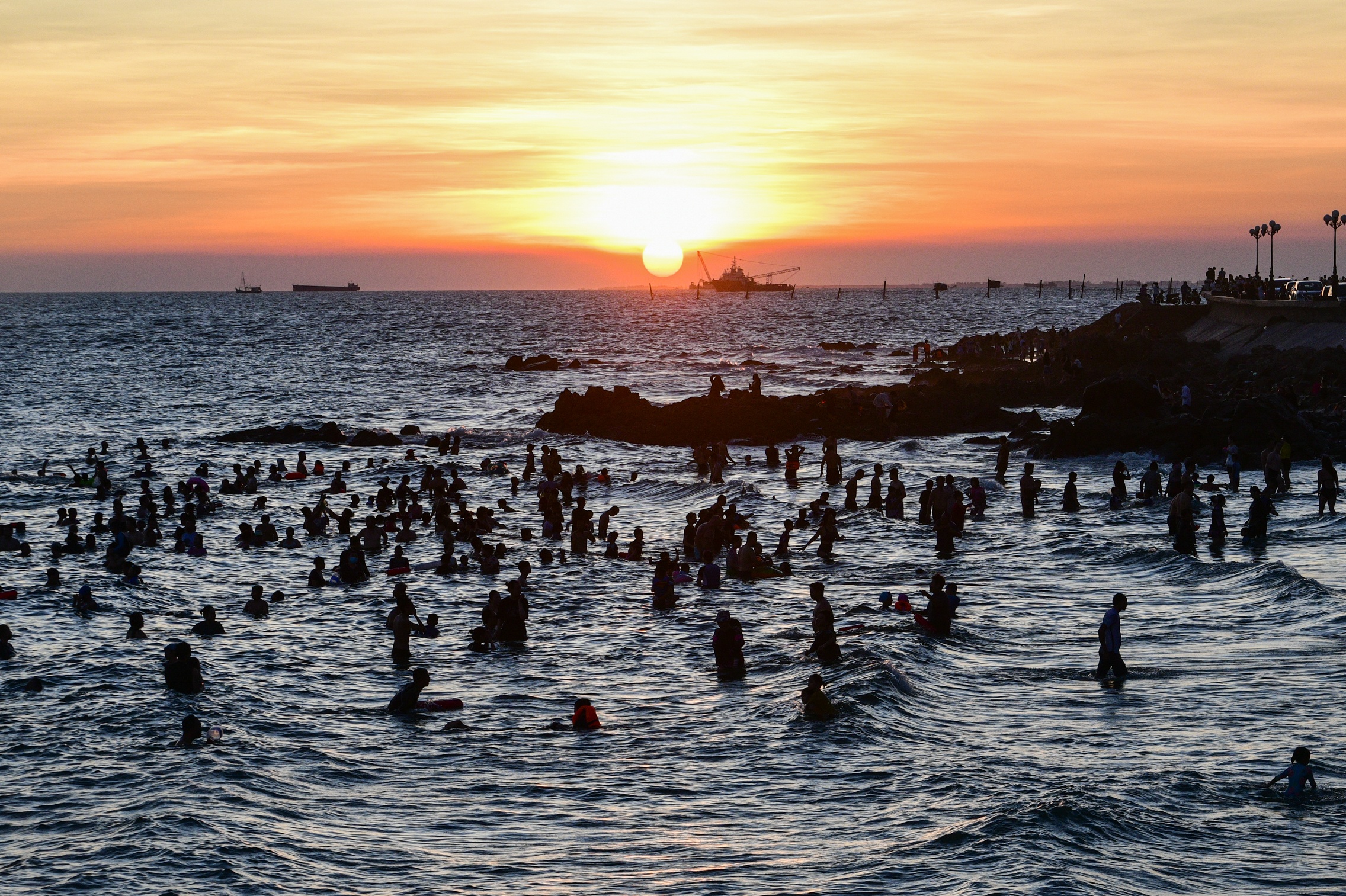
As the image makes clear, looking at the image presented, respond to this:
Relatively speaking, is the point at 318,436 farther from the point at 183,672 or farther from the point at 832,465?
the point at 183,672

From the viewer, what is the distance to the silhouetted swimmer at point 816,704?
1691cm

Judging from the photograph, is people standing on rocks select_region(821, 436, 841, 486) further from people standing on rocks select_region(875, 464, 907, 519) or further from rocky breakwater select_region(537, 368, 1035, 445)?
rocky breakwater select_region(537, 368, 1035, 445)

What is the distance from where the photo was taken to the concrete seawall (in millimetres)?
52562

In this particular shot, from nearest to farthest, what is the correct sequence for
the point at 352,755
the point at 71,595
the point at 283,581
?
1. the point at 352,755
2. the point at 71,595
3. the point at 283,581

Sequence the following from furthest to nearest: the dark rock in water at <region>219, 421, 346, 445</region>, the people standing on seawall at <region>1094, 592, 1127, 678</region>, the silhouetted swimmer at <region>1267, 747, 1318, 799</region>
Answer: the dark rock in water at <region>219, 421, 346, 445</region> → the people standing on seawall at <region>1094, 592, 1127, 678</region> → the silhouetted swimmer at <region>1267, 747, 1318, 799</region>

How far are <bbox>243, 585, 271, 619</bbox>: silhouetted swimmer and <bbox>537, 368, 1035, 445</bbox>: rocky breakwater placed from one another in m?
25.2

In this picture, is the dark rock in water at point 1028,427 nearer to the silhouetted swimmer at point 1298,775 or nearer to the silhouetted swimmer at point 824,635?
the silhouetted swimmer at point 824,635

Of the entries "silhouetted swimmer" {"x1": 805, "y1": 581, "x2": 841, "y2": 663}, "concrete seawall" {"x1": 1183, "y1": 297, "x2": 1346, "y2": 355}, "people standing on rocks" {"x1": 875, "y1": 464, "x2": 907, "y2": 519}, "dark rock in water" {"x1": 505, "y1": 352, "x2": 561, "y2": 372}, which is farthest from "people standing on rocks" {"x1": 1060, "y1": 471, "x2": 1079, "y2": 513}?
"dark rock in water" {"x1": 505, "y1": 352, "x2": 561, "y2": 372}

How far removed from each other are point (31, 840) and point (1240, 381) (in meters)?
45.9

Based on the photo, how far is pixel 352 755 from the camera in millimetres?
15930

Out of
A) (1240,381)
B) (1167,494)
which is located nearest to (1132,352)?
(1240,381)

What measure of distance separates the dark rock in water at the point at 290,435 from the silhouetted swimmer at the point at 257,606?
27.0 meters

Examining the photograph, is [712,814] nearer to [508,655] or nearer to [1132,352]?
[508,655]

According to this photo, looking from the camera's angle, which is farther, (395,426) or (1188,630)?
(395,426)
